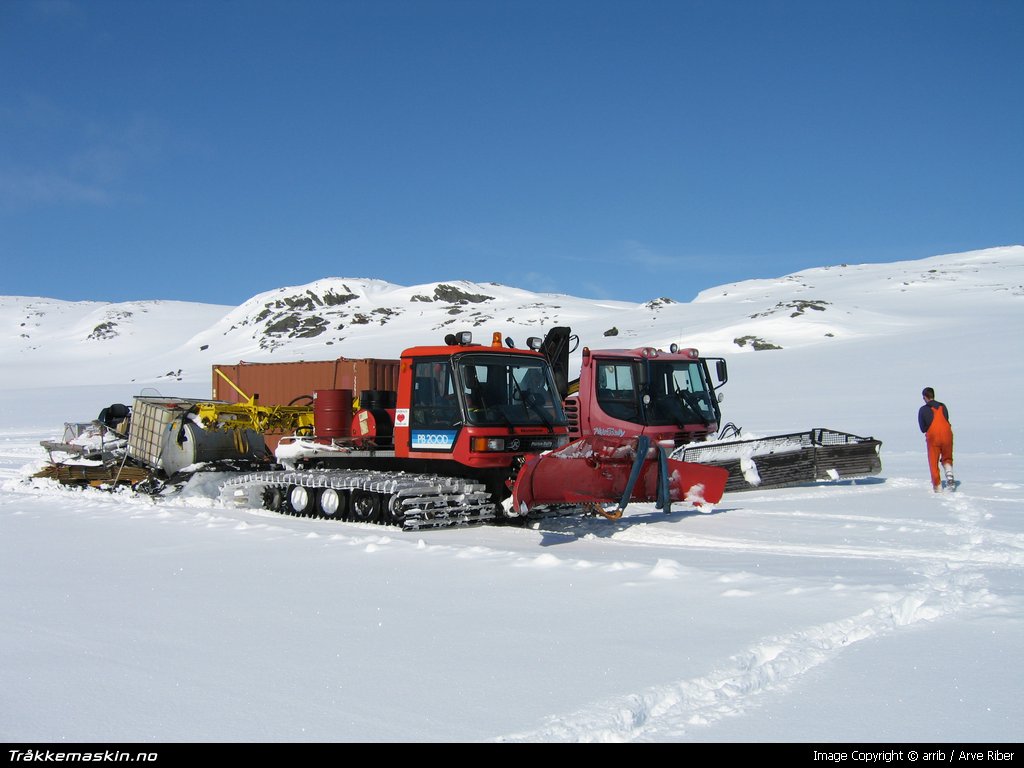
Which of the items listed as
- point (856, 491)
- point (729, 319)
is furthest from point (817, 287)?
point (856, 491)

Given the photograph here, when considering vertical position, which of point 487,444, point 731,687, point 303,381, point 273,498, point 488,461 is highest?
point 303,381

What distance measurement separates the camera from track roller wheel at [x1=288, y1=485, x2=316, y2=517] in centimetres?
1123

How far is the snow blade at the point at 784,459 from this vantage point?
1223 centimetres

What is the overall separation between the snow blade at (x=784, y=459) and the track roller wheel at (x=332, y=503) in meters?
4.61

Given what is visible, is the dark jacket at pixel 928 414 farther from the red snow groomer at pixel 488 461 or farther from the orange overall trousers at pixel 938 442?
the red snow groomer at pixel 488 461

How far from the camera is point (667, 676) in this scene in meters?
4.53

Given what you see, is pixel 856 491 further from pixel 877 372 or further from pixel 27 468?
pixel 877 372

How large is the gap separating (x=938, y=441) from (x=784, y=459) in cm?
206

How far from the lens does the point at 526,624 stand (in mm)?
5547

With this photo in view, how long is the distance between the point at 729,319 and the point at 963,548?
51.6 metres

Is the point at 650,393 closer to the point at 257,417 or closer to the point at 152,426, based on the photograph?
the point at 257,417

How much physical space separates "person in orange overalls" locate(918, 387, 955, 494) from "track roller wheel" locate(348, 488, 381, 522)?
753cm

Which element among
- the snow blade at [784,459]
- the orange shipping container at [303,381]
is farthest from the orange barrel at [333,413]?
the snow blade at [784,459]

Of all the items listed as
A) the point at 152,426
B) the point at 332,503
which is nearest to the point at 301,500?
the point at 332,503
